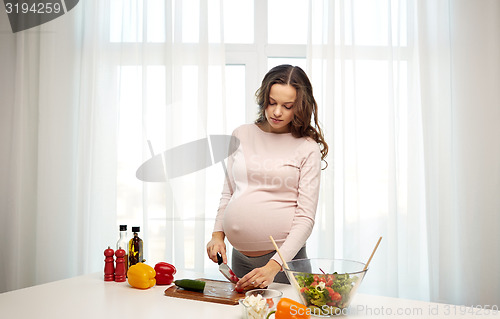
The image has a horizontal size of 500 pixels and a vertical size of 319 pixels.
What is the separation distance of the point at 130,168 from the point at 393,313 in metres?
2.22

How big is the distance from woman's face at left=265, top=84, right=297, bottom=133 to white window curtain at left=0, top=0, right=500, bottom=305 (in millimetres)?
1232

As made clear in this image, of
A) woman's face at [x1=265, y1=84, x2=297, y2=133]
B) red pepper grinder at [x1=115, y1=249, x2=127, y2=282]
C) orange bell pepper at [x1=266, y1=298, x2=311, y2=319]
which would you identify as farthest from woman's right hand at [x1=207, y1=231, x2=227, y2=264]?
orange bell pepper at [x1=266, y1=298, x2=311, y2=319]

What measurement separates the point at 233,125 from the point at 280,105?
1.36m

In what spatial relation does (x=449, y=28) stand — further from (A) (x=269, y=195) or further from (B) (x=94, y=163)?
(B) (x=94, y=163)

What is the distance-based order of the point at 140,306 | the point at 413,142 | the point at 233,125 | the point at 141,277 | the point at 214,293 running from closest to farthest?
the point at 140,306, the point at 214,293, the point at 141,277, the point at 413,142, the point at 233,125

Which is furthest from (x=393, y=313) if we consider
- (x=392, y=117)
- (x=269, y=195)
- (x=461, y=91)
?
(x=461, y=91)

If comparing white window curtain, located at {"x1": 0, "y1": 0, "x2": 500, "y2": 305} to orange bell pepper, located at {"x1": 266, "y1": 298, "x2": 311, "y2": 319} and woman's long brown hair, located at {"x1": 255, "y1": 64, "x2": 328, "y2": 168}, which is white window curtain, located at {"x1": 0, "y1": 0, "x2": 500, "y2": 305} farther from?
orange bell pepper, located at {"x1": 266, "y1": 298, "x2": 311, "y2": 319}

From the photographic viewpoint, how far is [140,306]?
49.9 inches

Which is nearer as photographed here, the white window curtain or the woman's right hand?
the woman's right hand

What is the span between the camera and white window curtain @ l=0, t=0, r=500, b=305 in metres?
2.87

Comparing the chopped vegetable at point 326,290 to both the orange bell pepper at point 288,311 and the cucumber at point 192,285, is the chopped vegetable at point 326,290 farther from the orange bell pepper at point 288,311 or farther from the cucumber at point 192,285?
the cucumber at point 192,285

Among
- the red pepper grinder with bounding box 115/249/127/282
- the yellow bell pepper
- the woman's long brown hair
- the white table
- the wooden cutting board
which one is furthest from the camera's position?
the woman's long brown hair

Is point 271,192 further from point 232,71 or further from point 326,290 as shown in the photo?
point 232,71

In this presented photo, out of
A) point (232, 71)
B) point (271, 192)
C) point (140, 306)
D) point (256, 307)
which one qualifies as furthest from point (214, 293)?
point (232, 71)
